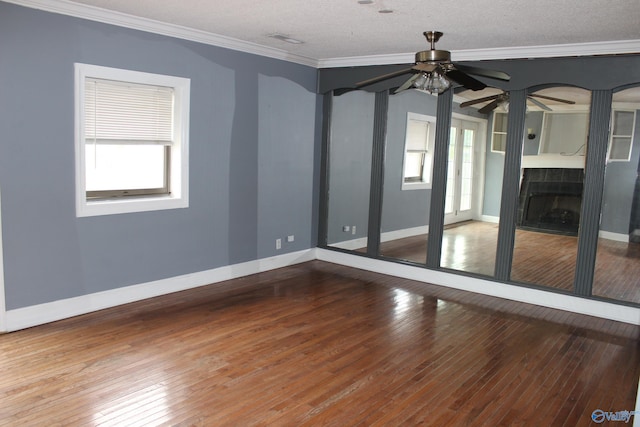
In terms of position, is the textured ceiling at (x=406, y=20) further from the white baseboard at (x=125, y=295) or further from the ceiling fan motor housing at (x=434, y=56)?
the white baseboard at (x=125, y=295)

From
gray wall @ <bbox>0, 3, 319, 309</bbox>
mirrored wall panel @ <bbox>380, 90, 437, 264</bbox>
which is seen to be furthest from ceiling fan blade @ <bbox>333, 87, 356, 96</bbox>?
mirrored wall panel @ <bbox>380, 90, 437, 264</bbox>

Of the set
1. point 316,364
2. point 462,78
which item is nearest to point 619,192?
point 462,78

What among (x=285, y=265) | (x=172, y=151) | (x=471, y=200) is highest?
(x=172, y=151)

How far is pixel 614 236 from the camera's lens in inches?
194

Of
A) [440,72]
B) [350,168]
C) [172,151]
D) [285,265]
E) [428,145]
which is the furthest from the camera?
[350,168]

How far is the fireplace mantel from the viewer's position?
504 cm

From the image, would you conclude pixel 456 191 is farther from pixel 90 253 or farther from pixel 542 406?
pixel 90 253

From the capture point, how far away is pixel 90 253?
4.49 metres

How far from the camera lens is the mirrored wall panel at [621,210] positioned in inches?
187

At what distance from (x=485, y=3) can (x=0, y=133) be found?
3.72m

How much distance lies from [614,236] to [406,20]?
292 cm

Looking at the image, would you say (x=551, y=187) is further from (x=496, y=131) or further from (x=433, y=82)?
(x=433, y=82)

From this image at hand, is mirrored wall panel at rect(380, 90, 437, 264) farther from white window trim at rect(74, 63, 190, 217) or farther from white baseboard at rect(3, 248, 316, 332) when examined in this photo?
white window trim at rect(74, 63, 190, 217)

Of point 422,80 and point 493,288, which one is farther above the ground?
point 422,80
